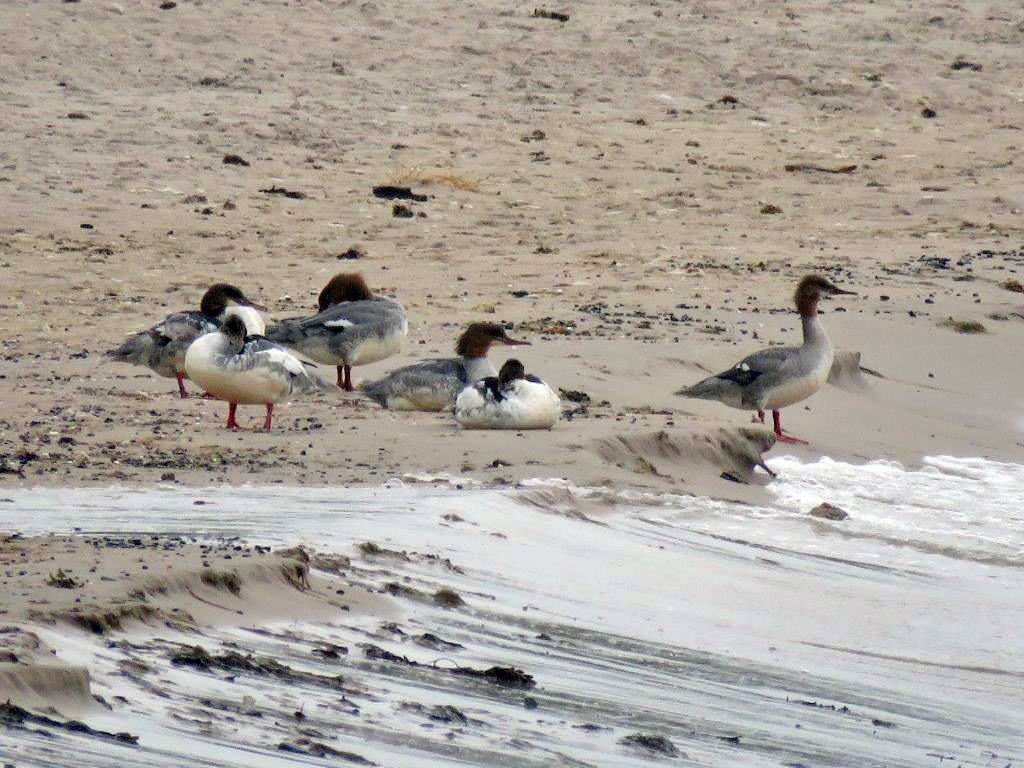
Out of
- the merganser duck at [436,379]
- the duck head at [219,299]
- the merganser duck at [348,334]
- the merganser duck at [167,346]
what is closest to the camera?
the merganser duck at [436,379]

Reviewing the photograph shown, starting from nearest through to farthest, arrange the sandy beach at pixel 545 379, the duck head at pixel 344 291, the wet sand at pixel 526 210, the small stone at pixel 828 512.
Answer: the sandy beach at pixel 545 379 < the small stone at pixel 828 512 < the wet sand at pixel 526 210 < the duck head at pixel 344 291

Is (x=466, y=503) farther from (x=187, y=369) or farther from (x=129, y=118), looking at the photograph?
(x=129, y=118)

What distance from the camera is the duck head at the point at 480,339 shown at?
33.7 feet

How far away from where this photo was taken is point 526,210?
1596 centimetres

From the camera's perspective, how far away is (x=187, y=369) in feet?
30.7

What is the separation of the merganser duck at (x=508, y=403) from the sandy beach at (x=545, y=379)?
4.9 inches

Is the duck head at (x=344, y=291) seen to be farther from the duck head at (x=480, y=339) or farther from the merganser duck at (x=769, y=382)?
the merganser duck at (x=769, y=382)

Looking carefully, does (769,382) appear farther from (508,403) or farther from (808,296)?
(508,403)

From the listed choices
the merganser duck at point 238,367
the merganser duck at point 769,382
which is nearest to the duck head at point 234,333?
the merganser duck at point 238,367

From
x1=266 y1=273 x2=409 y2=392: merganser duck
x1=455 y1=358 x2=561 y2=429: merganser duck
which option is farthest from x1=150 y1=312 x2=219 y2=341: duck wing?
x1=455 y1=358 x2=561 y2=429: merganser duck

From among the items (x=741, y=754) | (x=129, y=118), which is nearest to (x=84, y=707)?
(x=741, y=754)

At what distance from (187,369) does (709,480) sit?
8.64ft

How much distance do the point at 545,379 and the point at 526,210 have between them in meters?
5.85

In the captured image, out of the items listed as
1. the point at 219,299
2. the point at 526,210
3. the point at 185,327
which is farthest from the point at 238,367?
the point at 526,210
